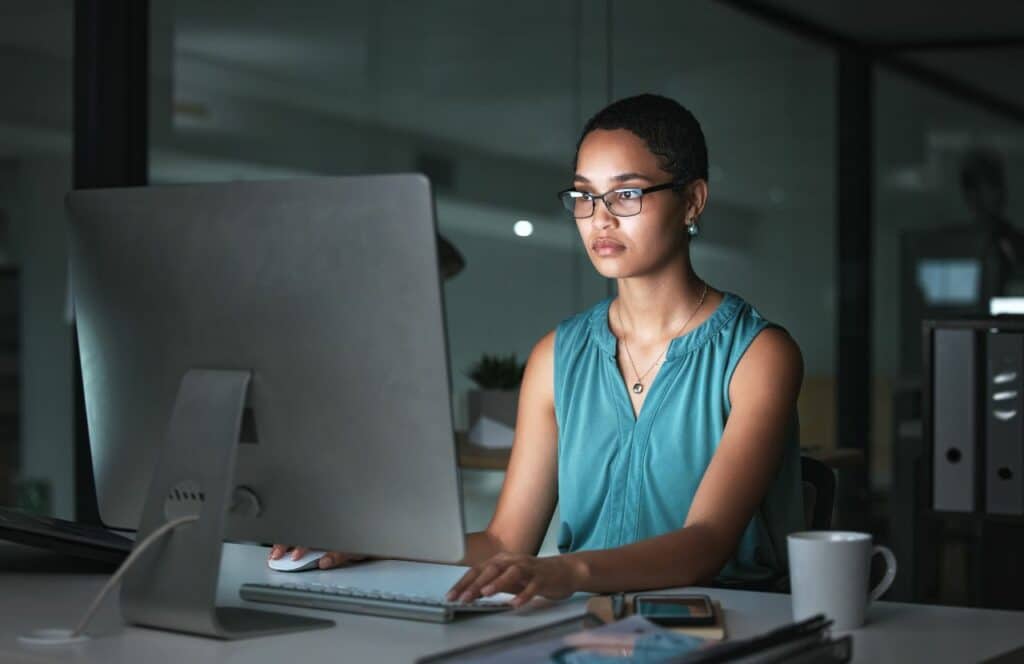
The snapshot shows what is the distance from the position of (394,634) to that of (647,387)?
776 millimetres

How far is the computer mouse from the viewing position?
1.80 metres

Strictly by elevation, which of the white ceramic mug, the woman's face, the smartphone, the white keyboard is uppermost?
the woman's face

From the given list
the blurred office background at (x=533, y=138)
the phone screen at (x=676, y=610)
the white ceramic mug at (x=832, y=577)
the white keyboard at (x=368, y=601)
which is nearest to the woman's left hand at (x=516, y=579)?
the white keyboard at (x=368, y=601)

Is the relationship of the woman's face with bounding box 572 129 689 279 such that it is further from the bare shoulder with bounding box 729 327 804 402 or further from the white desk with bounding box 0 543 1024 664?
the white desk with bounding box 0 543 1024 664

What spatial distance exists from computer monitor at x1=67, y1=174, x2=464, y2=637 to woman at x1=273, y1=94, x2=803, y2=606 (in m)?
0.54

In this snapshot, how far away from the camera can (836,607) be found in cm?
144

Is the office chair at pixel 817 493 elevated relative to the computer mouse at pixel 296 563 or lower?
elevated

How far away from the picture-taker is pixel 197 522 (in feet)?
4.85

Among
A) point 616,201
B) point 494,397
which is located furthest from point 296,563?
point 494,397

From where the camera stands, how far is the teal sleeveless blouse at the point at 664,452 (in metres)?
2.04

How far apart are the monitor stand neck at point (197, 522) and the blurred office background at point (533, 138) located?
137 cm

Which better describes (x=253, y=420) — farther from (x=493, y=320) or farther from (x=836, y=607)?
(x=493, y=320)

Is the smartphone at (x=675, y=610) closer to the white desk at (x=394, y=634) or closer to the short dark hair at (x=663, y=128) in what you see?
the white desk at (x=394, y=634)

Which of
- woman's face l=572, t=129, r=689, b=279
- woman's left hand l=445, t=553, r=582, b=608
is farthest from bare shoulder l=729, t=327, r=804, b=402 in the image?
woman's left hand l=445, t=553, r=582, b=608
